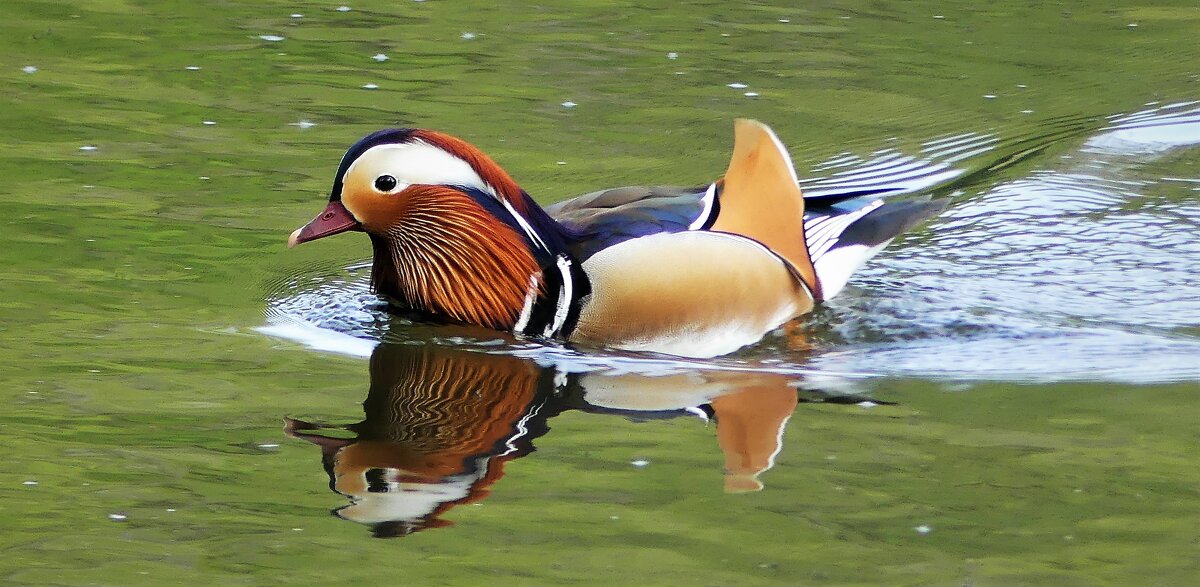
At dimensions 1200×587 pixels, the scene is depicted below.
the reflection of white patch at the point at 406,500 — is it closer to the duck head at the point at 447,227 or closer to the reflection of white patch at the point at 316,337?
the reflection of white patch at the point at 316,337

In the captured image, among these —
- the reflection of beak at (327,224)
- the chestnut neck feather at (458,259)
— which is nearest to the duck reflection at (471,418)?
the chestnut neck feather at (458,259)

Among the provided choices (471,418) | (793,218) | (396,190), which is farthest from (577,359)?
(793,218)

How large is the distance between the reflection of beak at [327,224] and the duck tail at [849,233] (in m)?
1.83

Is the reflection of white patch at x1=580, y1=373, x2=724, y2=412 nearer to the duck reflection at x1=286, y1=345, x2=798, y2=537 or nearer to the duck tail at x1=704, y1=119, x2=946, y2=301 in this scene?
the duck reflection at x1=286, y1=345, x2=798, y2=537

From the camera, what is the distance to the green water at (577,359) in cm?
406

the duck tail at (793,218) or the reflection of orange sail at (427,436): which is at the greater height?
the duck tail at (793,218)

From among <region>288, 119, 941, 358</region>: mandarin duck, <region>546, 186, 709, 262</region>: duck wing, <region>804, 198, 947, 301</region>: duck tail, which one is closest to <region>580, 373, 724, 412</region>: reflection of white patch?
<region>288, 119, 941, 358</region>: mandarin duck

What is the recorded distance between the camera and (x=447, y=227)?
5.96 meters

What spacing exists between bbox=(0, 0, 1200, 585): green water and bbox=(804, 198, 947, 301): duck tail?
0.47 ft

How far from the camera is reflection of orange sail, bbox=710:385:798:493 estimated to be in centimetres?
452

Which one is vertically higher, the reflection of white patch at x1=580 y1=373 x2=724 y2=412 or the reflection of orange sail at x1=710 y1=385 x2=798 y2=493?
the reflection of white patch at x1=580 y1=373 x2=724 y2=412

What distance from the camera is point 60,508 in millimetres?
4191

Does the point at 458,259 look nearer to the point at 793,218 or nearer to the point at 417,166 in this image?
the point at 417,166

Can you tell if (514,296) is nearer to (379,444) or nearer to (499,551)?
(379,444)
